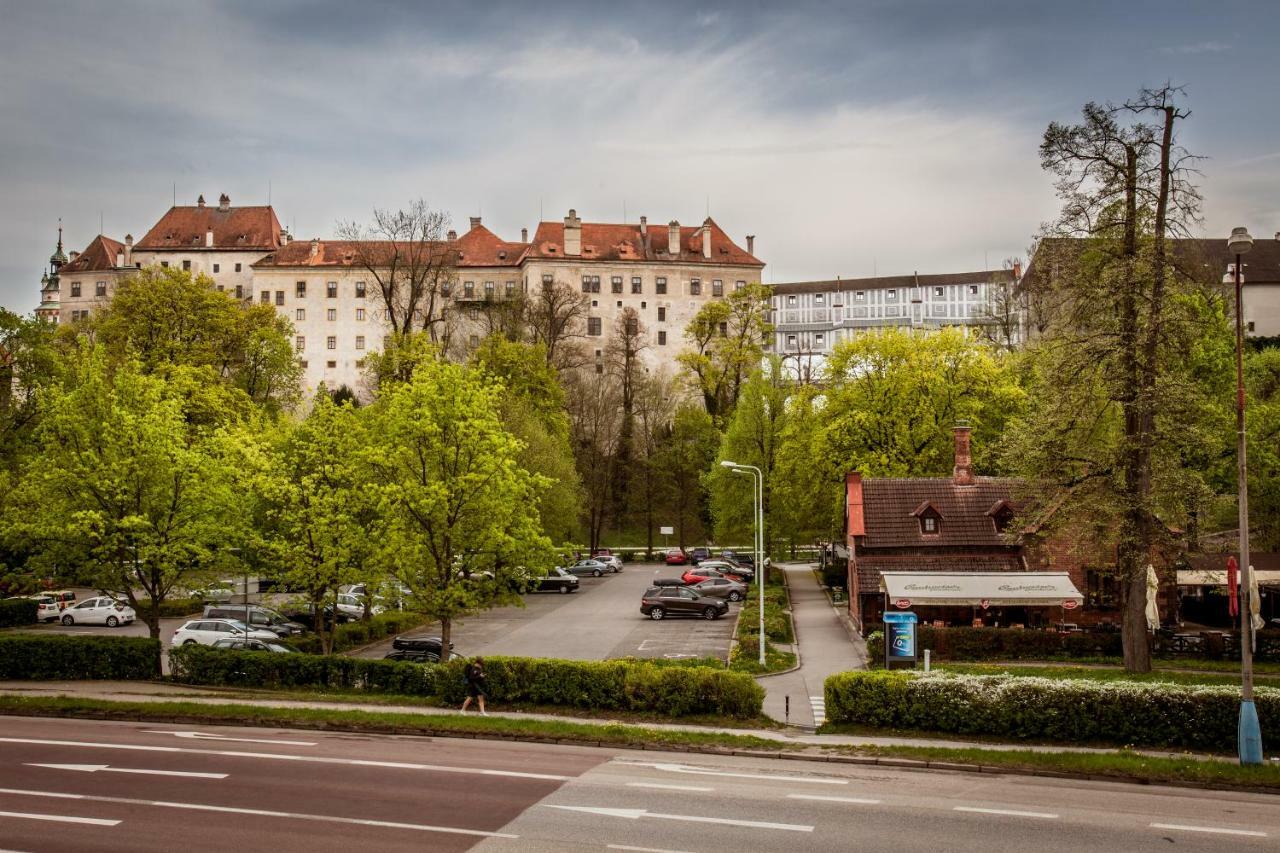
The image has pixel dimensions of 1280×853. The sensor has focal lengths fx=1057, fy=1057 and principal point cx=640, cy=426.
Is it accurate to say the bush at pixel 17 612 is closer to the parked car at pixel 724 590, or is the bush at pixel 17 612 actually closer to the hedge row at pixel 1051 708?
the parked car at pixel 724 590

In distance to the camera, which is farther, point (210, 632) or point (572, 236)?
point (572, 236)

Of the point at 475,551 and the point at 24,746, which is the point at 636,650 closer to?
the point at 475,551

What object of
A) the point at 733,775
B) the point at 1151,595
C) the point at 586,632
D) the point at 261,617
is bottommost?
the point at 586,632

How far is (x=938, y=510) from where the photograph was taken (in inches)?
1788

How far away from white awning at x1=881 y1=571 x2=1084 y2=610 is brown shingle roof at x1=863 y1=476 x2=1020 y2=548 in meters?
2.92

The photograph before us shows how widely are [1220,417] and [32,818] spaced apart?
1848 inches

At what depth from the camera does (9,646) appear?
1292 inches

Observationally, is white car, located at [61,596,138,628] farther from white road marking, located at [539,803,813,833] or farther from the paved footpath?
white road marking, located at [539,803,813,833]

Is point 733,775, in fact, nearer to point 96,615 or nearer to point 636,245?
point 96,615

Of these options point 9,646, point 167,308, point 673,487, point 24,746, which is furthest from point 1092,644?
point 167,308

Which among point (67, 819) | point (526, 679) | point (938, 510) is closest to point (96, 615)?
point (526, 679)

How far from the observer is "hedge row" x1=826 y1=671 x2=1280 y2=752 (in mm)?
22656

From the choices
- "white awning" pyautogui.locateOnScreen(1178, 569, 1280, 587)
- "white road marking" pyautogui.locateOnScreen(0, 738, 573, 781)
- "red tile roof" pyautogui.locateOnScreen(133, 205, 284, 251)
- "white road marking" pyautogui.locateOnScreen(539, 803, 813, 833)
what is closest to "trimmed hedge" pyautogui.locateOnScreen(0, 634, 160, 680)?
"white road marking" pyautogui.locateOnScreen(0, 738, 573, 781)

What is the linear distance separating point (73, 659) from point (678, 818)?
78.1 ft
